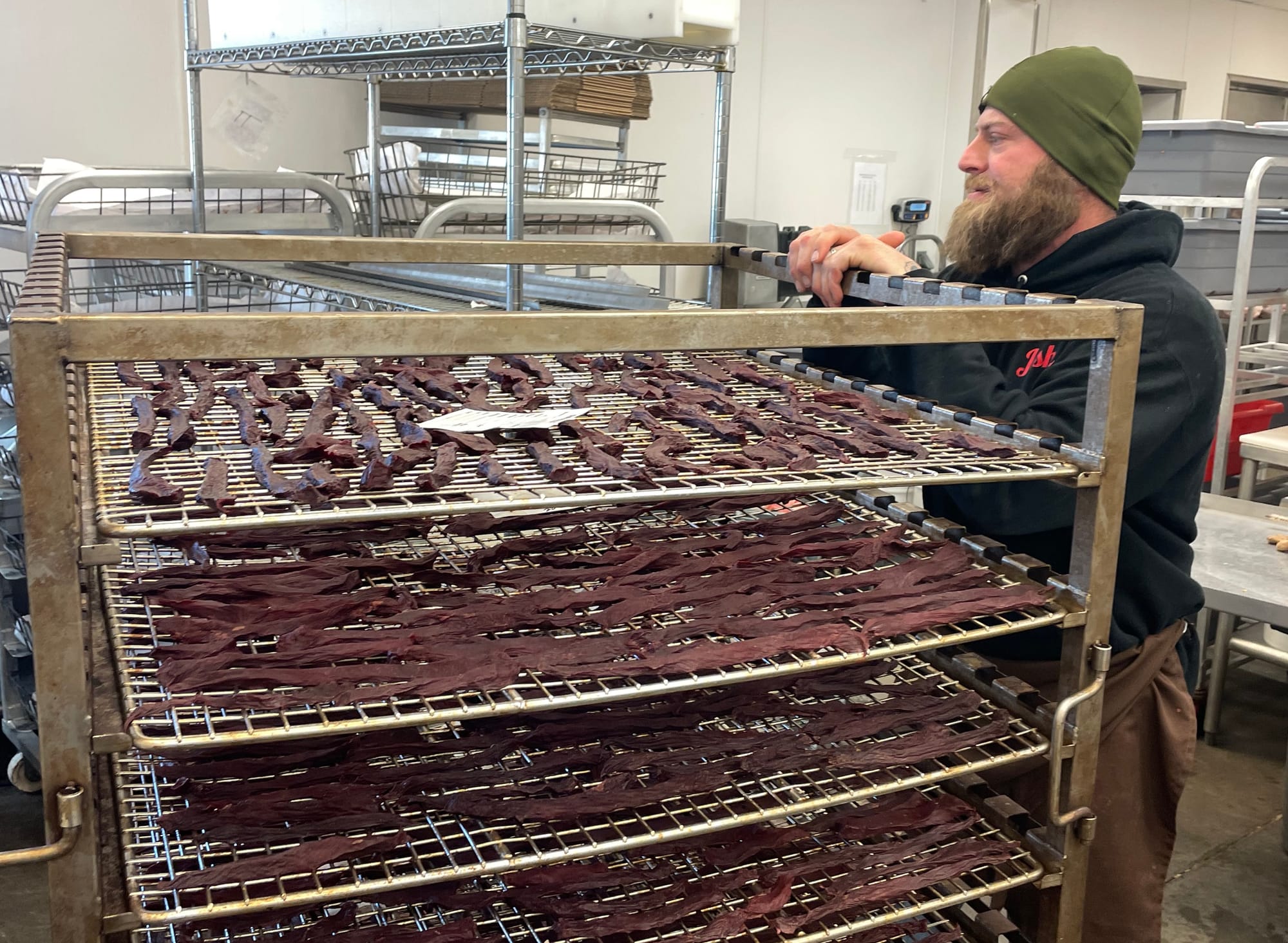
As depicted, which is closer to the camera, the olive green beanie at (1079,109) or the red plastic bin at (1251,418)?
the olive green beanie at (1079,109)

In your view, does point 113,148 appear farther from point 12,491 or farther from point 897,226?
point 897,226

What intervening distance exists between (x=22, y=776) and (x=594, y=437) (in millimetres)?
2592

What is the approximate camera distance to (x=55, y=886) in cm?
74

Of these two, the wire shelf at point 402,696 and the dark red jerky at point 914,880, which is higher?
the wire shelf at point 402,696

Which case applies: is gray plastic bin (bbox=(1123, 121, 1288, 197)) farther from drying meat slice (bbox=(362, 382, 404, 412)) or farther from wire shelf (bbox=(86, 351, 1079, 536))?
drying meat slice (bbox=(362, 382, 404, 412))

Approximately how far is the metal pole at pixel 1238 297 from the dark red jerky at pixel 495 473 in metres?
3.11

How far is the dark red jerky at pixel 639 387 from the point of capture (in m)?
1.35

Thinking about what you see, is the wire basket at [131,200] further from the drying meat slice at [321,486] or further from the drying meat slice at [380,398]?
the drying meat slice at [321,486]

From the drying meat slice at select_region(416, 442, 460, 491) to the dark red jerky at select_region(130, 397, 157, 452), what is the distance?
29cm

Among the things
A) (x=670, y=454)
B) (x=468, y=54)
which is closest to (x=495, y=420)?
(x=670, y=454)

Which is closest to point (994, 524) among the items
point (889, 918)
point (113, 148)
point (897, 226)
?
point (889, 918)

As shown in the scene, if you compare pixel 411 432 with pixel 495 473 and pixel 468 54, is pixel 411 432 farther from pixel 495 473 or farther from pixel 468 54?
pixel 468 54

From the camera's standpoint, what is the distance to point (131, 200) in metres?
2.86

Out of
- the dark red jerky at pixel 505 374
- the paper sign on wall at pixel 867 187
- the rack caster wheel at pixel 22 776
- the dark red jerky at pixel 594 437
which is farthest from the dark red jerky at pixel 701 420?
the paper sign on wall at pixel 867 187
